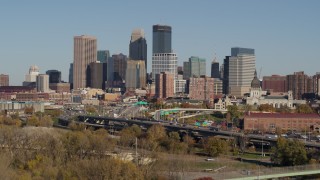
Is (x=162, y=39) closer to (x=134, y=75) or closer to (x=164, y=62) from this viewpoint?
(x=164, y=62)

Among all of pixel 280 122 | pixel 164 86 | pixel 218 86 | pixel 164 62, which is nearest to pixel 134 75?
pixel 164 62

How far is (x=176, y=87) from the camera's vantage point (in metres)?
134

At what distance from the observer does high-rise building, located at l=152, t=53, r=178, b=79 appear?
146875 mm

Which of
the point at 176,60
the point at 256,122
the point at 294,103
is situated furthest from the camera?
the point at 176,60

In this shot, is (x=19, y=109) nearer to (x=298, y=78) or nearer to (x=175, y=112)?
(x=175, y=112)

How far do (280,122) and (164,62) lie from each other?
9199cm

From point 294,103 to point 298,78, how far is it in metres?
18.1

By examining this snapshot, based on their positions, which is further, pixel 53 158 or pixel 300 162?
pixel 300 162

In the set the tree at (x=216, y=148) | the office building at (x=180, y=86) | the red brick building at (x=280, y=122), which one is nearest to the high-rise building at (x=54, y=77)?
the office building at (x=180, y=86)

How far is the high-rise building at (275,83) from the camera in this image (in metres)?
123

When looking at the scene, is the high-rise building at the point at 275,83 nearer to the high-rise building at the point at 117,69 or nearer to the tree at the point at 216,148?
the high-rise building at the point at 117,69

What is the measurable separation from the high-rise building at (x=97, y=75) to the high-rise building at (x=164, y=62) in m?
12.4

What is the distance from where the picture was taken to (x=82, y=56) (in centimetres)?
13725

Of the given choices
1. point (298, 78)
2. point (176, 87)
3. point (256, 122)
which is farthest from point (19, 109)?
point (176, 87)
